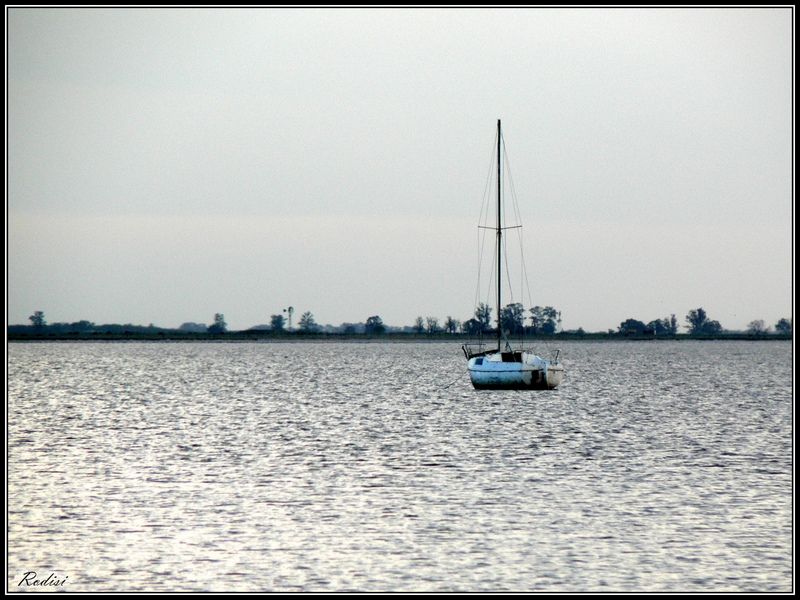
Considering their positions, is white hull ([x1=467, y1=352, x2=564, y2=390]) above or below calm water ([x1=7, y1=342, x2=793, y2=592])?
above

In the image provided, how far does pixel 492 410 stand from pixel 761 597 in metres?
50.6

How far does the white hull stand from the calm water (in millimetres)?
7455

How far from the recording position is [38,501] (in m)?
35.1

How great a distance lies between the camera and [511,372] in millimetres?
81188

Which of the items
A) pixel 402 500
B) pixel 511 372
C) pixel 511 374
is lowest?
pixel 402 500

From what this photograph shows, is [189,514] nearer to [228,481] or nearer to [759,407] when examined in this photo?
[228,481]

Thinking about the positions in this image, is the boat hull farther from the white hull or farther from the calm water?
the calm water

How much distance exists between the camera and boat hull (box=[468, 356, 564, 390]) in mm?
81250

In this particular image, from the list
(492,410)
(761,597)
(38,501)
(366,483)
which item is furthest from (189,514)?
(492,410)

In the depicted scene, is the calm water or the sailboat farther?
the sailboat

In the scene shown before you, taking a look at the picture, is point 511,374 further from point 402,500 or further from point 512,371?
point 402,500

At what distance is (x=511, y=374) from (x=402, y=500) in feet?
153

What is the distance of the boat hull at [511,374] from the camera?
267 feet

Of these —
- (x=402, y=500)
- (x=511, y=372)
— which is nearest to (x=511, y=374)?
(x=511, y=372)
